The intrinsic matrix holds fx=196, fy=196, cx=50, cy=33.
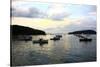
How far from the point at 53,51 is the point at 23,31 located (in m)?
0.50

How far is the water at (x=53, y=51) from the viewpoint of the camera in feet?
8.48

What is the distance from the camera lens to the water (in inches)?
102

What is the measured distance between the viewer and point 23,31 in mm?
2617

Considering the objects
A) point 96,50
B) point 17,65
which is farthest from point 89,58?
point 17,65

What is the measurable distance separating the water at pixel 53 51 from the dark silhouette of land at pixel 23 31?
0.06 meters

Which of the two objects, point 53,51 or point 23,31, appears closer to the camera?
A: point 23,31

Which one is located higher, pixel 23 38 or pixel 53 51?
pixel 23 38

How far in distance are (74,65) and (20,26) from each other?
964 millimetres

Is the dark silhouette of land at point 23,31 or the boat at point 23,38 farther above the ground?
the dark silhouette of land at point 23,31

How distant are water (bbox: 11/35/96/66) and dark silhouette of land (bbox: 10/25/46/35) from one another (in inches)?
2.4

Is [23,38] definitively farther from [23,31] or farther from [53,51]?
[53,51]

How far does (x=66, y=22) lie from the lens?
9.18ft

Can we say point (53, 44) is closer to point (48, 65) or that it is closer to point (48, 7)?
point (48, 65)

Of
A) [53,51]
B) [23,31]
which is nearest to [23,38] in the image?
[23,31]
